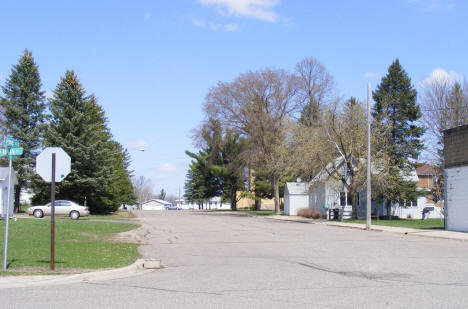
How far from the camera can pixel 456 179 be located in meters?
27.1

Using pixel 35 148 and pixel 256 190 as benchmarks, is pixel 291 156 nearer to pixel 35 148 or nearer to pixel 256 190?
pixel 35 148

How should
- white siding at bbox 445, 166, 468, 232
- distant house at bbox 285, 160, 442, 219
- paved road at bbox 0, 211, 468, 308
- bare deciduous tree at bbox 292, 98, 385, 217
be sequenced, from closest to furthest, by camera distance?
1. paved road at bbox 0, 211, 468, 308
2. white siding at bbox 445, 166, 468, 232
3. bare deciduous tree at bbox 292, 98, 385, 217
4. distant house at bbox 285, 160, 442, 219

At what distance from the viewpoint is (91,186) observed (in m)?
45.4

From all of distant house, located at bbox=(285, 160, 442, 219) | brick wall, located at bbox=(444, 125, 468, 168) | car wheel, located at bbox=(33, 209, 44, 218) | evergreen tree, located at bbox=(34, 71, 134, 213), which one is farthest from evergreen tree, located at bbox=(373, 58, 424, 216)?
car wheel, located at bbox=(33, 209, 44, 218)

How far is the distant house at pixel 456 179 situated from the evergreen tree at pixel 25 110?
3673cm

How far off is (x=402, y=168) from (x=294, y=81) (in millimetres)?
14991

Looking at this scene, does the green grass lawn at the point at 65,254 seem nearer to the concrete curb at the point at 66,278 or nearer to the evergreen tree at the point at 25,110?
the concrete curb at the point at 66,278

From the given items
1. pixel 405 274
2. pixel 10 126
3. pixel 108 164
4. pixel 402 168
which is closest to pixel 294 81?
pixel 402 168

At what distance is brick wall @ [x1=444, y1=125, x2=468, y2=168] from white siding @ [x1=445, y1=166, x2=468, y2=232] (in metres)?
0.39

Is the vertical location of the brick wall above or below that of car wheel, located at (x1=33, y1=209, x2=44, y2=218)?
above

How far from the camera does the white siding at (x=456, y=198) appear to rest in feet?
86.2

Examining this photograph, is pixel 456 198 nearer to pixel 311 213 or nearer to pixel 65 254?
pixel 311 213

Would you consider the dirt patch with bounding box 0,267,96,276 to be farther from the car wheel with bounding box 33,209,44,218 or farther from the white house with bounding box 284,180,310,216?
the white house with bounding box 284,180,310,216

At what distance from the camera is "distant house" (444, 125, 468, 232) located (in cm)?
2633
